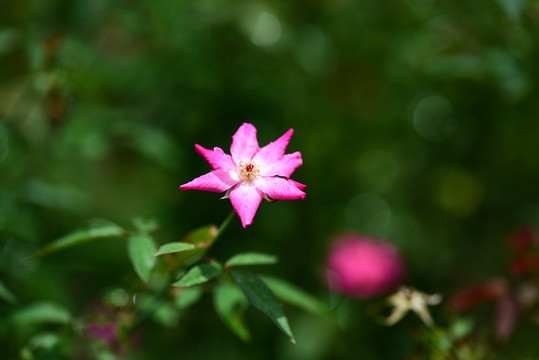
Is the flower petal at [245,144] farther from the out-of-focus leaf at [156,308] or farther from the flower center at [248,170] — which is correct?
the out-of-focus leaf at [156,308]

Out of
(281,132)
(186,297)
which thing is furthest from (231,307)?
(281,132)

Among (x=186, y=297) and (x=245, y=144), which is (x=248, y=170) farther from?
(x=186, y=297)

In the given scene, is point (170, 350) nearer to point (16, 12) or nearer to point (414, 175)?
point (414, 175)

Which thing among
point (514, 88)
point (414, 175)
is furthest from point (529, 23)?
point (414, 175)

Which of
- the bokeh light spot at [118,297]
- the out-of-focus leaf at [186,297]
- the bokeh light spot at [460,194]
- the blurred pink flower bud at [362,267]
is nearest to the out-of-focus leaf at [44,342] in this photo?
the bokeh light spot at [118,297]

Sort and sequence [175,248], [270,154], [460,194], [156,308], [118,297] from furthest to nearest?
[460,194]
[118,297]
[156,308]
[270,154]
[175,248]
